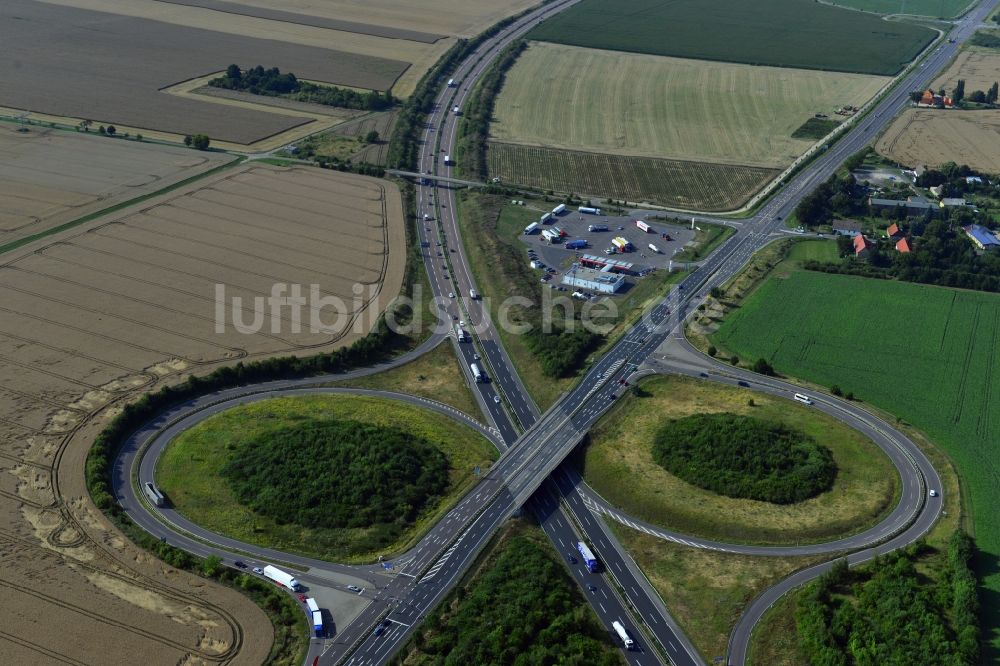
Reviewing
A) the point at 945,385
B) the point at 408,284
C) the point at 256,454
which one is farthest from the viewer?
the point at 408,284

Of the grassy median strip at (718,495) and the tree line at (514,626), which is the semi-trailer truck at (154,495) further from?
the grassy median strip at (718,495)

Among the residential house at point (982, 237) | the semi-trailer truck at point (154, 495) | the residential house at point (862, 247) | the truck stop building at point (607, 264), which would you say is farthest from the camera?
the residential house at point (982, 237)

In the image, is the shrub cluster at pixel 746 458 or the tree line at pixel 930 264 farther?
the tree line at pixel 930 264

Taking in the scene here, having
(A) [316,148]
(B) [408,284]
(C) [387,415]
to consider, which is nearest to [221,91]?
(A) [316,148]

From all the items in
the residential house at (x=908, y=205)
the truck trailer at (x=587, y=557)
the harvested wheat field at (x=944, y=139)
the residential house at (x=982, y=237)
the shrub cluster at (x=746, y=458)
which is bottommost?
the truck trailer at (x=587, y=557)

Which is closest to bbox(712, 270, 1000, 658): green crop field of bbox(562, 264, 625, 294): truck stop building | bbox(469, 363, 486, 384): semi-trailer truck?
bbox(562, 264, 625, 294): truck stop building

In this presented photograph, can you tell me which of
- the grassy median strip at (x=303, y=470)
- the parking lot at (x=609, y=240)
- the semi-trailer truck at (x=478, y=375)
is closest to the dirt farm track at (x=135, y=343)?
the grassy median strip at (x=303, y=470)

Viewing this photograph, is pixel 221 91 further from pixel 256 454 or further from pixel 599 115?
pixel 256 454
